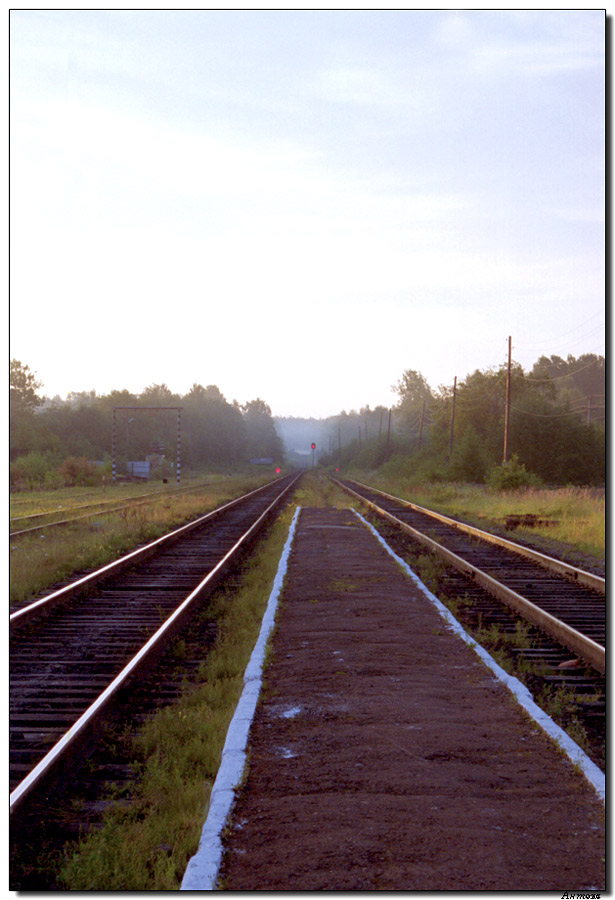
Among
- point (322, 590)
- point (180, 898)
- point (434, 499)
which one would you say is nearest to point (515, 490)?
point (434, 499)

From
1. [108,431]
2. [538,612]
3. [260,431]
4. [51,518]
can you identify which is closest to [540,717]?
[538,612]

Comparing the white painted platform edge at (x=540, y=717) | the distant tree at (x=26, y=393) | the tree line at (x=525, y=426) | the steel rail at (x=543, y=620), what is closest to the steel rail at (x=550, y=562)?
the steel rail at (x=543, y=620)

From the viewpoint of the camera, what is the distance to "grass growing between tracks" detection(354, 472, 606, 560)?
17.7 meters

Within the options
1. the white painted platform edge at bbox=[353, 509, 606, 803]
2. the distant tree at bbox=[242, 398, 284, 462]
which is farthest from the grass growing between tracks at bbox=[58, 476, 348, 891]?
the distant tree at bbox=[242, 398, 284, 462]

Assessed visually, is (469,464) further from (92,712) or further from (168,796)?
(168,796)

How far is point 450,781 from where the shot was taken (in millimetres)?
4098

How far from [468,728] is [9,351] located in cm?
389

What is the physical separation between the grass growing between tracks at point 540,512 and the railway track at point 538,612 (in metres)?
2.20

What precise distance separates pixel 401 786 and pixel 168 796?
1360 mm

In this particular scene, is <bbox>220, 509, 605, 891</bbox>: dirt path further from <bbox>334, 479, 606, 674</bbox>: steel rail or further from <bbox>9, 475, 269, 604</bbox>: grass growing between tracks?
<bbox>9, 475, 269, 604</bbox>: grass growing between tracks

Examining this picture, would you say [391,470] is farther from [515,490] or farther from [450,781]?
[450,781]

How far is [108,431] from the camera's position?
71.9m

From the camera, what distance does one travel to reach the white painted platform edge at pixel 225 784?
316 cm

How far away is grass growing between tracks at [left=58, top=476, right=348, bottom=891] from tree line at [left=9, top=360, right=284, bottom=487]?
16066 millimetres
